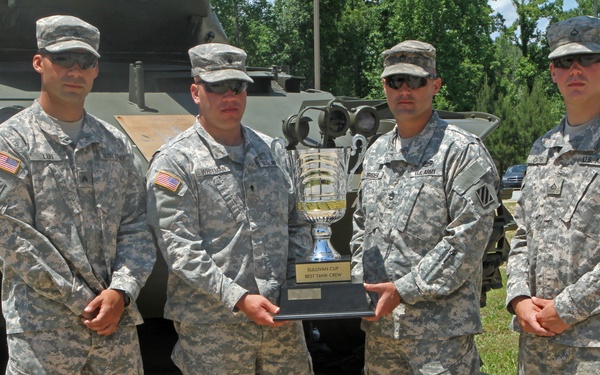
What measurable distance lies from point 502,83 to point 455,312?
33.6 metres

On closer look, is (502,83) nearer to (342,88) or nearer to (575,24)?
(342,88)

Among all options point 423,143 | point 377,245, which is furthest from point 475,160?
point 377,245

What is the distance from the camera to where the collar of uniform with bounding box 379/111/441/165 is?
12.7 feet

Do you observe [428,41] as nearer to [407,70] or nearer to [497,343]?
[497,343]

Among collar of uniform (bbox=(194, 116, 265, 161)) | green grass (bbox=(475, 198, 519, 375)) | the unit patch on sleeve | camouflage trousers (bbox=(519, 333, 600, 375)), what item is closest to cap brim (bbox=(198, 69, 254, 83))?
collar of uniform (bbox=(194, 116, 265, 161))

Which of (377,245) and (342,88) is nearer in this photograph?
(377,245)

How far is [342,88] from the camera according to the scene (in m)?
32.6

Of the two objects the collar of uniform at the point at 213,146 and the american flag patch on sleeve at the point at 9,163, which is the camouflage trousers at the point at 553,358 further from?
the american flag patch on sleeve at the point at 9,163

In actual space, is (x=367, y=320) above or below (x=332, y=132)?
below

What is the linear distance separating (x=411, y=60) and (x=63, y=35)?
4.84ft

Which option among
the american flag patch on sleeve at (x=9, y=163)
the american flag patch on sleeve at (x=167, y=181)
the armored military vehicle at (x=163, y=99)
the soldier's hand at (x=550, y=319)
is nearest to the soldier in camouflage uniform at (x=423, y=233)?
the soldier's hand at (x=550, y=319)

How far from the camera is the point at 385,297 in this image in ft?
12.2

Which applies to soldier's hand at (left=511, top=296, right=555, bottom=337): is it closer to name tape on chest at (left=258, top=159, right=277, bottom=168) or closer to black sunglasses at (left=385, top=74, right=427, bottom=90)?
black sunglasses at (left=385, top=74, right=427, bottom=90)

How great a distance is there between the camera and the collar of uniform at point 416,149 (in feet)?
12.7
